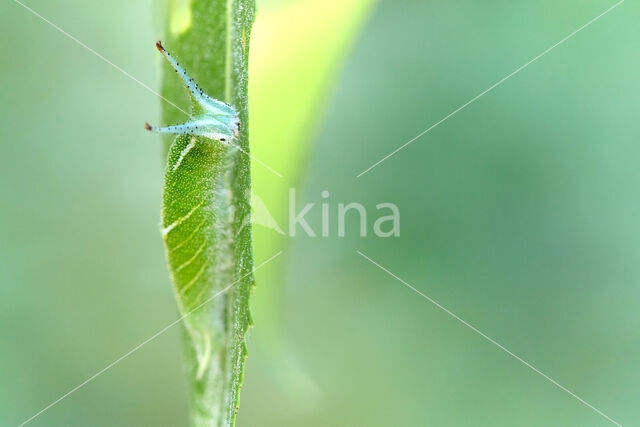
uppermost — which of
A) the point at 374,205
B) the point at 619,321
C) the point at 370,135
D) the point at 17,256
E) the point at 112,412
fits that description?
the point at 370,135

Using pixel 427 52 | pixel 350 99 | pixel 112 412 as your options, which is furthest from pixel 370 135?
pixel 112 412

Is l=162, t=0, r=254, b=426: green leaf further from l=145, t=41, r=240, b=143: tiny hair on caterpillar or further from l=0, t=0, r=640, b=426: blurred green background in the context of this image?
l=0, t=0, r=640, b=426: blurred green background

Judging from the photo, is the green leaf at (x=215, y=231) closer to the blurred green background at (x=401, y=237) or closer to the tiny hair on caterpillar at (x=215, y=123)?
the tiny hair on caterpillar at (x=215, y=123)

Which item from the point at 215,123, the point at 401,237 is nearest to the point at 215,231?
the point at 215,123

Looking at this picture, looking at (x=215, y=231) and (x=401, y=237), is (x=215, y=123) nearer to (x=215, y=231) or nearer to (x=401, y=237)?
(x=215, y=231)

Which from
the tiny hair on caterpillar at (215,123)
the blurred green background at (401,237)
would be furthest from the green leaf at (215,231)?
the blurred green background at (401,237)

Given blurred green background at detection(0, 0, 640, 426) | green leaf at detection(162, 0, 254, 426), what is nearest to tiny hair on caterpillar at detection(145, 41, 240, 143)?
green leaf at detection(162, 0, 254, 426)

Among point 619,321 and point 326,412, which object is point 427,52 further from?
point 326,412
